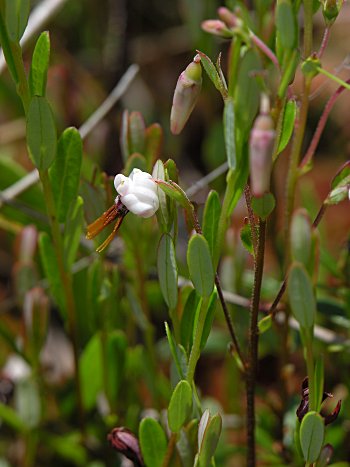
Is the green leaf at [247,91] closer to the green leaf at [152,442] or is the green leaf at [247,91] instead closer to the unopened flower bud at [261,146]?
the unopened flower bud at [261,146]

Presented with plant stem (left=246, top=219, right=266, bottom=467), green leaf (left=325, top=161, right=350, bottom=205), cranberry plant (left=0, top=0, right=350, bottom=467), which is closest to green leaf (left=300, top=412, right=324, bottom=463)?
cranberry plant (left=0, top=0, right=350, bottom=467)

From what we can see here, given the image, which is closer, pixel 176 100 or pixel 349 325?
pixel 176 100

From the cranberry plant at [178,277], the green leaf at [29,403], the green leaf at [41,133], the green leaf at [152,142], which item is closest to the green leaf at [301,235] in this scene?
the cranberry plant at [178,277]

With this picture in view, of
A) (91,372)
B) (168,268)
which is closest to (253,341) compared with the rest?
(168,268)

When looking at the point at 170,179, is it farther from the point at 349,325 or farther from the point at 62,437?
the point at 62,437

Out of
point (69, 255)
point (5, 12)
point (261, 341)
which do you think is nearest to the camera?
point (5, 12)

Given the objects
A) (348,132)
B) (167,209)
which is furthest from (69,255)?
(348,132)

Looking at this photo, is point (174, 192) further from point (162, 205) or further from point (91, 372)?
point (91, 372)
